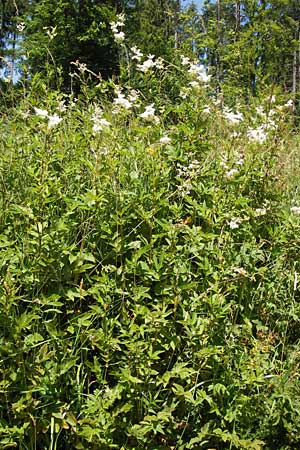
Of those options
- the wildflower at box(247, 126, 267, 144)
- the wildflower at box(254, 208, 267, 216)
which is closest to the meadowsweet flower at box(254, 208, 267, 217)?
the wildflower at box(254, 208, 267, 216)

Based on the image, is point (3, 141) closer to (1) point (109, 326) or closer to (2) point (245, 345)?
(1) point (109, 326)

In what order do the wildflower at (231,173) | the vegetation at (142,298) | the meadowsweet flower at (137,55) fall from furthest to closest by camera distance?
the meadowsweet flower at (137,55)
the wildflower at (231,173)
the vegetation at (142,298)

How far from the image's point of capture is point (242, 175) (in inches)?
95.6

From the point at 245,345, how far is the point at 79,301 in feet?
2.43

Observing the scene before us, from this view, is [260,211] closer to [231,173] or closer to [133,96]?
[231,173]

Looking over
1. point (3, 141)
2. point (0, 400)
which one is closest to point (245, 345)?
point (0, 400)

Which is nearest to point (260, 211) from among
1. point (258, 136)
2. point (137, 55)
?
point (258, 136)

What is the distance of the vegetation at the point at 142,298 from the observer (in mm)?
1719

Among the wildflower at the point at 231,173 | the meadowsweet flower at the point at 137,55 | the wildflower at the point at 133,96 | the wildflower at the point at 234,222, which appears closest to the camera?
the wildflower at the point at 234,222

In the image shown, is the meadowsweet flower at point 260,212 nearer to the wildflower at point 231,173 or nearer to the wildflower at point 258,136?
the wildflower at point 231,173

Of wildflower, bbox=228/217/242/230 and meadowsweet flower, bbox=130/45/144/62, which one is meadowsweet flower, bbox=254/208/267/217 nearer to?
wildflower, bbox=228/217/242/230

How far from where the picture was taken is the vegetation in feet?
5.64

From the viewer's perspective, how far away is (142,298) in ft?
6.19

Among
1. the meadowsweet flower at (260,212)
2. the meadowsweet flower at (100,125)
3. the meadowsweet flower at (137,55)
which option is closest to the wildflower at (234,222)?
the meadowsweet flower at (260,212)
